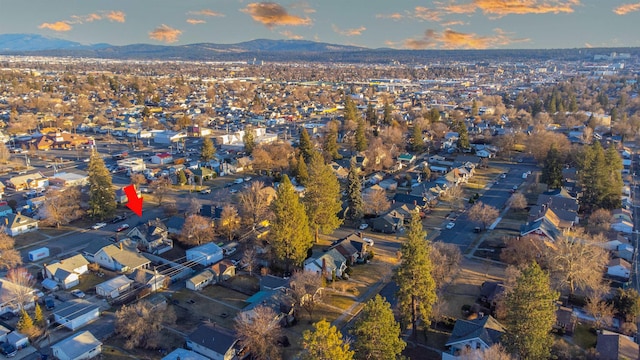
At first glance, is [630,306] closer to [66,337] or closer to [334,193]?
[334,193]

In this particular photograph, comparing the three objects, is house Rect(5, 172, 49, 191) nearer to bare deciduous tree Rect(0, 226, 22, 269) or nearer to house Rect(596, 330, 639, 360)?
bare deciduous tree Rect(0, 226, 22, 269)

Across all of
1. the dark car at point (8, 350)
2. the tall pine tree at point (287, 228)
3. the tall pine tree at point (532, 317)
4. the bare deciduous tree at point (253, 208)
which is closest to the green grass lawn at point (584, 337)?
the tall pine tree at point (532, 317)

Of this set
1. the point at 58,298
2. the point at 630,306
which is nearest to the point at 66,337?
the point at 58,298

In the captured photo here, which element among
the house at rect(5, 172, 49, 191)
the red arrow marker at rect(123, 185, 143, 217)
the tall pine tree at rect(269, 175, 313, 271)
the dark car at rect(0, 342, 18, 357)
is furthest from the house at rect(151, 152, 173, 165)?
the dark car at rect(0, 342, 18, 357)

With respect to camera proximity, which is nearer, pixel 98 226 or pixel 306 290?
pixel 306 290

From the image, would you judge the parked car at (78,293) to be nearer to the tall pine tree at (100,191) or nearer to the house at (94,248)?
the house at (94,248)

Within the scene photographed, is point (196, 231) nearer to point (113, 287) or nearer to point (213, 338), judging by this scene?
point (113, 287)

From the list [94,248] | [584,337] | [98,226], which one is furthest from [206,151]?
[584,337]
